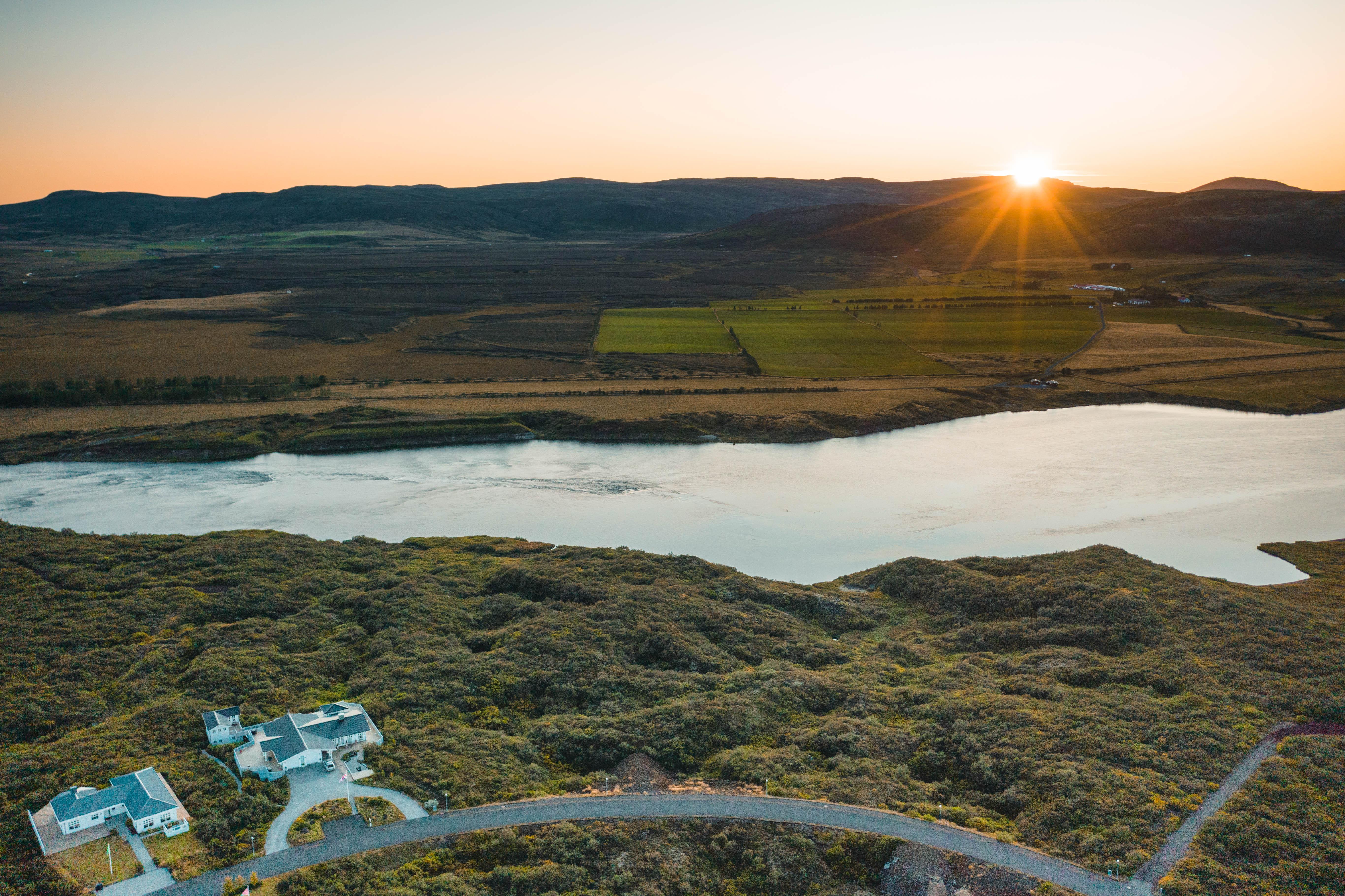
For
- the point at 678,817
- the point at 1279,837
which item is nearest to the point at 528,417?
the point at 678,817

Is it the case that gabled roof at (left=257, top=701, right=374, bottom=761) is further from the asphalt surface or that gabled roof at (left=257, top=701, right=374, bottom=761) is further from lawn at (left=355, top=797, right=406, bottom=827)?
lawn at (left=355, top=797, right=406, bottom=827)

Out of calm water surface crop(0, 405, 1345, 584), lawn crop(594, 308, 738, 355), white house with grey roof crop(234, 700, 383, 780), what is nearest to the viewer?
white house with grey roof crop(234, 700, 383, 780)

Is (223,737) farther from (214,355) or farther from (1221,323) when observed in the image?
(1221,323)

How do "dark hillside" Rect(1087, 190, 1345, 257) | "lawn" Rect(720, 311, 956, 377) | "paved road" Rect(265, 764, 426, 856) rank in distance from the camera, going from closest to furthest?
"paved road" Rect(265, 764, 426, 856) < "lawn" Rect(720, 311, 956, 377) < "dark hillside" Rect(1087, 190, 1345, 257)

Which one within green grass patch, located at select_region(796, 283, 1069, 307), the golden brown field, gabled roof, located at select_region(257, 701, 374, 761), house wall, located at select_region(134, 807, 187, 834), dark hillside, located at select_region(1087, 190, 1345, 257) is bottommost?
house wall, located at select_region(134, 807, 187, 834)

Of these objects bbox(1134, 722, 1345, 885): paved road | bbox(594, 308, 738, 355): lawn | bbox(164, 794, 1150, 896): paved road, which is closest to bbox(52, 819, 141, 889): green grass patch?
bbox(164, 794, 1150, 896): paved road

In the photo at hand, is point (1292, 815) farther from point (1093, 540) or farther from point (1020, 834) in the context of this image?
point (1093, 540)

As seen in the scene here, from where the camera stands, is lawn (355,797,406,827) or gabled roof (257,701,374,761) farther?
gabled roof (257,701,374,761)
